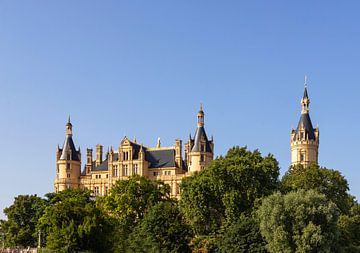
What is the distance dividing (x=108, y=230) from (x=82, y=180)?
155 feet

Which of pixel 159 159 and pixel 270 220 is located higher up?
pixel 159 159

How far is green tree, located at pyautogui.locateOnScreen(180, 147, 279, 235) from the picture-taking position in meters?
52.3

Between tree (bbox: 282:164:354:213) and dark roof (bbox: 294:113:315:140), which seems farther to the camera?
dark roof (bbox: 294:113:315:140)

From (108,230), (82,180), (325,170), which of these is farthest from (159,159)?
(108,230)

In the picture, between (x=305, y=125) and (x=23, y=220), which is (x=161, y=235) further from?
(x=305, y=125)

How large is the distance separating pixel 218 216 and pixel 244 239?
8.84 metres

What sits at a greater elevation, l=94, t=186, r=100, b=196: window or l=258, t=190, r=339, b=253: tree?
l=94, t=186, r=100, b=196: window

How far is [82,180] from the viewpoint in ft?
310

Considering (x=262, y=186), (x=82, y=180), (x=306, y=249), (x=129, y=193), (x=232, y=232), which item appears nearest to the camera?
(x=306, y=249)

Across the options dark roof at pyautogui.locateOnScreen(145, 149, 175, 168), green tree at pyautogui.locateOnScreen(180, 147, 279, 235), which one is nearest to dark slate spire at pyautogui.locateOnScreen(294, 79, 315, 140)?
dark roof at pyautogui.locateOnScreen(145, 149, 175, 168)

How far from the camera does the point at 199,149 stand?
8600cm

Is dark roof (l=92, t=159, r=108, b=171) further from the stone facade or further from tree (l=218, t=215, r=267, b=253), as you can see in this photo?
tree (l=218, t=215, r=267, b=253)

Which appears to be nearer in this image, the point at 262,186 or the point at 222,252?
the point at 222,252

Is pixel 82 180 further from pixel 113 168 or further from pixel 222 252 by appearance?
pixel 222 252
